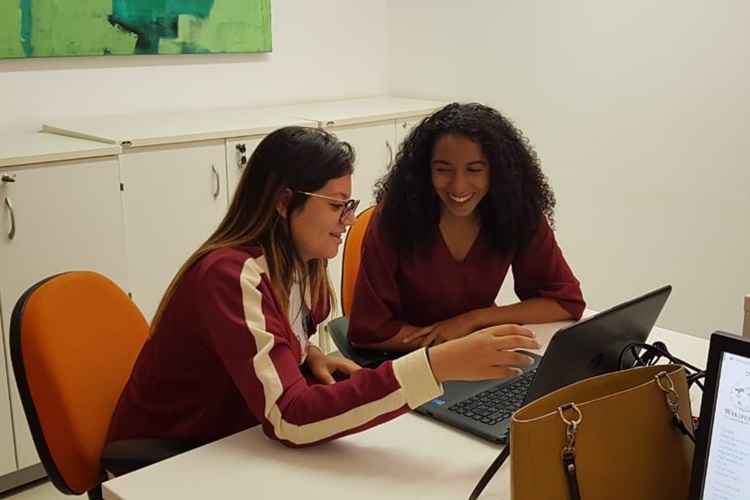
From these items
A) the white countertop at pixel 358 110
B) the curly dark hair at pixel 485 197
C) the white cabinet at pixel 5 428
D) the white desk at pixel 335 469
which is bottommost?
the white cabinet at pixel 5 428

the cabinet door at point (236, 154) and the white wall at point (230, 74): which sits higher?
the white wall at point (230, 74)

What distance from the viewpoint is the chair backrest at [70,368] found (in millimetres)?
1516

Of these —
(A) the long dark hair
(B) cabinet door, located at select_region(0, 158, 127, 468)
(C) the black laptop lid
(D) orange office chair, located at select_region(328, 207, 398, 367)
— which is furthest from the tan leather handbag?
(B) cabinet door, located at select_region(0, 158, 127, 468)

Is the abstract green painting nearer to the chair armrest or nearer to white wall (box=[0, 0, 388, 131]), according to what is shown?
white wall (box=[0, 0, 388, 131])

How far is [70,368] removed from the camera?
157 centimetres

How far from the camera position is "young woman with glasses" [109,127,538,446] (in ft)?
4.37

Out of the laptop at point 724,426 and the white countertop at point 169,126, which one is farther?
the white countertop at point 169,126

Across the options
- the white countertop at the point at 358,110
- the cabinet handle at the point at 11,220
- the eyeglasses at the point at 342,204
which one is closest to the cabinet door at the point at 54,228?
the cabinet handle at the point at 11,220

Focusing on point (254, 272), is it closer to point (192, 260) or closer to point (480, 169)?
point (192, 260)

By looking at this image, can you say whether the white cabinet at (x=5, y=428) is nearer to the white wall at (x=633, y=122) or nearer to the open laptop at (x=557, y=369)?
the open laptop at (x=557, y=369)

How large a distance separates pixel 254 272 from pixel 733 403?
2.54 ft

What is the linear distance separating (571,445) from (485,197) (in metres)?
1.06

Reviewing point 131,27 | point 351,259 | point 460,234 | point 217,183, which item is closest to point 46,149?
point 217,183

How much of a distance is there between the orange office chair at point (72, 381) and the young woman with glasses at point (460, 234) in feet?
1.79
